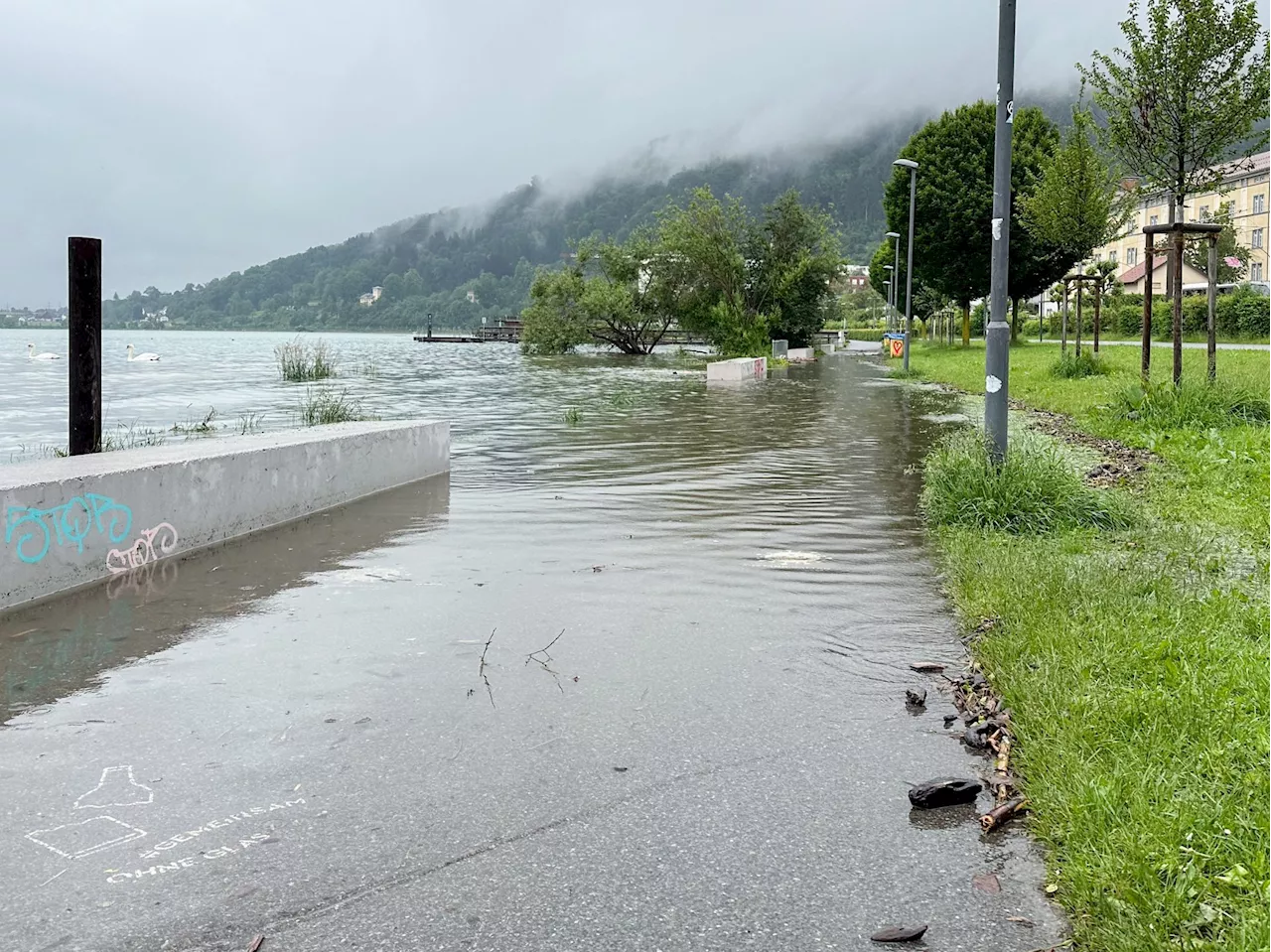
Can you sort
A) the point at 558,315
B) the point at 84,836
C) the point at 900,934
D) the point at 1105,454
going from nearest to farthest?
the point at 900,934 → the point at 84,836 → the point at 1105,454 → the point at 558,315

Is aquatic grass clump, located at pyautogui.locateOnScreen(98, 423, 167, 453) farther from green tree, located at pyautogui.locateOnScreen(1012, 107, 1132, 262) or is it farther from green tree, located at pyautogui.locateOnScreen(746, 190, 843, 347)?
green tree, located at pyautogui.locateOnScreen(746, 190, 843, 347)

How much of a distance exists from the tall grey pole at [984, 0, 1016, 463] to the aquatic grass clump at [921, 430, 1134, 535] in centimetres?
29

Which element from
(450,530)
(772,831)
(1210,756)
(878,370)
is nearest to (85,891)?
(772,831)

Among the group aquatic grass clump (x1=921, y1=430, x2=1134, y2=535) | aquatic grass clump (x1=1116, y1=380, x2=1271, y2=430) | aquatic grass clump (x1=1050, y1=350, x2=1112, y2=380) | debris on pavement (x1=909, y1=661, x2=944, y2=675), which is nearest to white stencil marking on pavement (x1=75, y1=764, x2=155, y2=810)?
debris on pavement (x1=909, y1=661, x2=944, y2=675)

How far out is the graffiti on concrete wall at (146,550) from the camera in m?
7.98

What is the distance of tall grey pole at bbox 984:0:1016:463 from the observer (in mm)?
10570

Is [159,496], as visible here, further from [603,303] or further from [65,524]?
[603,303]

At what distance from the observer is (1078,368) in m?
28.8

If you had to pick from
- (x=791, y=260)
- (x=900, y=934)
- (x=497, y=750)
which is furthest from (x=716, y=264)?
(x=900, y=934)

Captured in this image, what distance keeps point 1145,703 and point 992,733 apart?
624mm

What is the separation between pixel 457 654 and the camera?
612 centimetres

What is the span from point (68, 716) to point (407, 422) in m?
8.63

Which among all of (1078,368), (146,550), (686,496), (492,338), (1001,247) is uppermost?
(492,338)

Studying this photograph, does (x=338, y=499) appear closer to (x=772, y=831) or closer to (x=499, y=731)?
(x=499, y=731)
